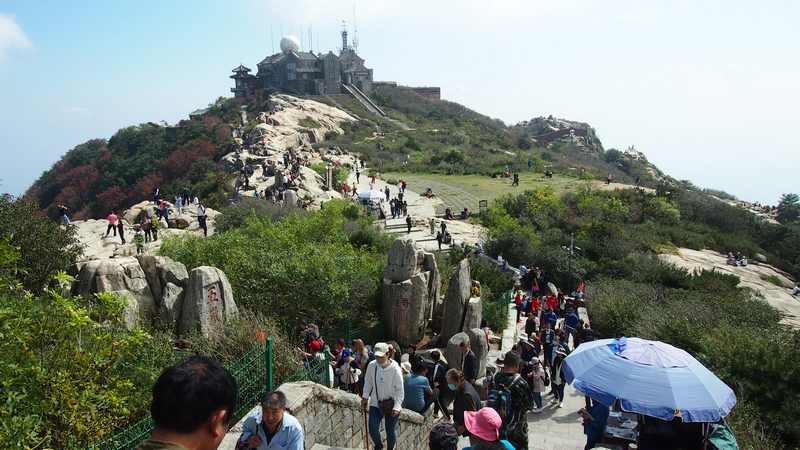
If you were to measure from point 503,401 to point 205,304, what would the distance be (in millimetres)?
7688

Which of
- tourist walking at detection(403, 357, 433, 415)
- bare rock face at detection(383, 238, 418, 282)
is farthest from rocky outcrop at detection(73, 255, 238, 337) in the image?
tourist walking at detection(403, 357, 433, 415)

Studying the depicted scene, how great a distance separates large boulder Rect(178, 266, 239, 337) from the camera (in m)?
11.8

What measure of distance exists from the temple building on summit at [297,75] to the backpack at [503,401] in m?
85.1

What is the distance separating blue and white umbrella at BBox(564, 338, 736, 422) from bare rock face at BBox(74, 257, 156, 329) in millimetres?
9048

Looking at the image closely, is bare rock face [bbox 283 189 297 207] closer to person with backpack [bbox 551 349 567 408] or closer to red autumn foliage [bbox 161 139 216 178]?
person with backpack [bbox 551 349 567 408]

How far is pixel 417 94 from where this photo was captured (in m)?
117

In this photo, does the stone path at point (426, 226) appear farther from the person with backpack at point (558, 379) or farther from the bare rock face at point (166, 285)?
the person with backpack at point (558, 379)

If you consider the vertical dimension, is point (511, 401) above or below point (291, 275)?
above

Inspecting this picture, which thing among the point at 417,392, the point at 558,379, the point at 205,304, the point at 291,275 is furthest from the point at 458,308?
the point at 417,392

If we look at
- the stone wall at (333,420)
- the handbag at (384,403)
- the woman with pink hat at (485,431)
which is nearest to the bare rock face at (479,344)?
the stone wall at (333,420)

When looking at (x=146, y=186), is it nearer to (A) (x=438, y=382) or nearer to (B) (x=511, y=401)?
(A) (x=438, y=382)

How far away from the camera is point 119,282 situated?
1224cm

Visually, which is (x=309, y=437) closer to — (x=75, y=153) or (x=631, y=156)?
(x=75, y=153)

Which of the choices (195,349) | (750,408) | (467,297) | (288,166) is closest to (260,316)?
(195,349)
